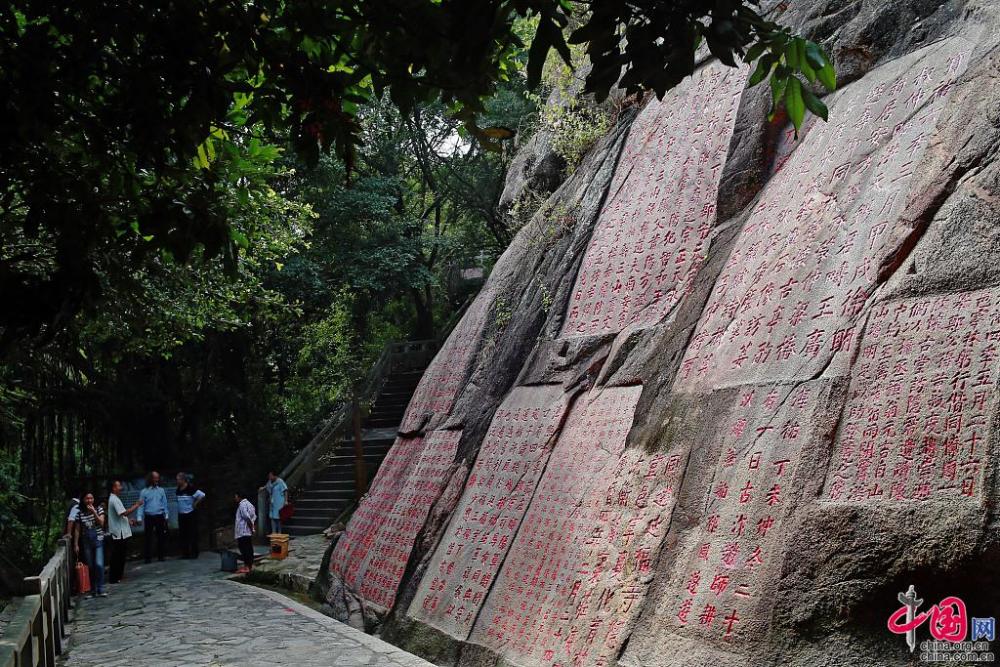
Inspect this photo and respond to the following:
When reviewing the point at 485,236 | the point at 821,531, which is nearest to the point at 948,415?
the point at 821,531

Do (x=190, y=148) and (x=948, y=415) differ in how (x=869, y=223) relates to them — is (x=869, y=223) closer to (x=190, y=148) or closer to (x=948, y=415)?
(x=948, y=415)

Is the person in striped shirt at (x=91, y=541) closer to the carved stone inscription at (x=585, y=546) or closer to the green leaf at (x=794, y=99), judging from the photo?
the carved stone inscription at (x=585, y=546)

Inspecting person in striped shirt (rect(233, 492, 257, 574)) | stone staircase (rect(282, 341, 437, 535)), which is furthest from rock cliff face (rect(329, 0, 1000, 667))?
stone staircase (rect(282, 341, 437, 535))

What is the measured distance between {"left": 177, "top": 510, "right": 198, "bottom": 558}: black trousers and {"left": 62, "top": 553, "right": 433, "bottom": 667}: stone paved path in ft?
8.89

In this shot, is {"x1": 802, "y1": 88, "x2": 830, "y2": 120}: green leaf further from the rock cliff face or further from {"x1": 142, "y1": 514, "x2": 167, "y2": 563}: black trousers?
{"x1": 142, "y1": 514, "x2": 167, "y2": 563}: black trousers

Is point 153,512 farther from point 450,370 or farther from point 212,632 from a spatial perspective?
point 450,370

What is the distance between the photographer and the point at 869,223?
186 inches

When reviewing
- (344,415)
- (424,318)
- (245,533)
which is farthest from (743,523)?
(424,318)

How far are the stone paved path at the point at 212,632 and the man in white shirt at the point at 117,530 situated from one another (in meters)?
0.64

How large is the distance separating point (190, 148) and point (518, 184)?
7.70m

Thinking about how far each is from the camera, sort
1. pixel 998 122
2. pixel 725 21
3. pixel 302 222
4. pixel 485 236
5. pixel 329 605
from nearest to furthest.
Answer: pixel 725 21
pixel 998 122
pixel 329 605
pixel 302 222
pixel 485 236

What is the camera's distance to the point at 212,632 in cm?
738

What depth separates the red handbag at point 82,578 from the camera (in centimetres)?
977

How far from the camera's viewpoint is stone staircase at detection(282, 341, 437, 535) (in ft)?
45.8
